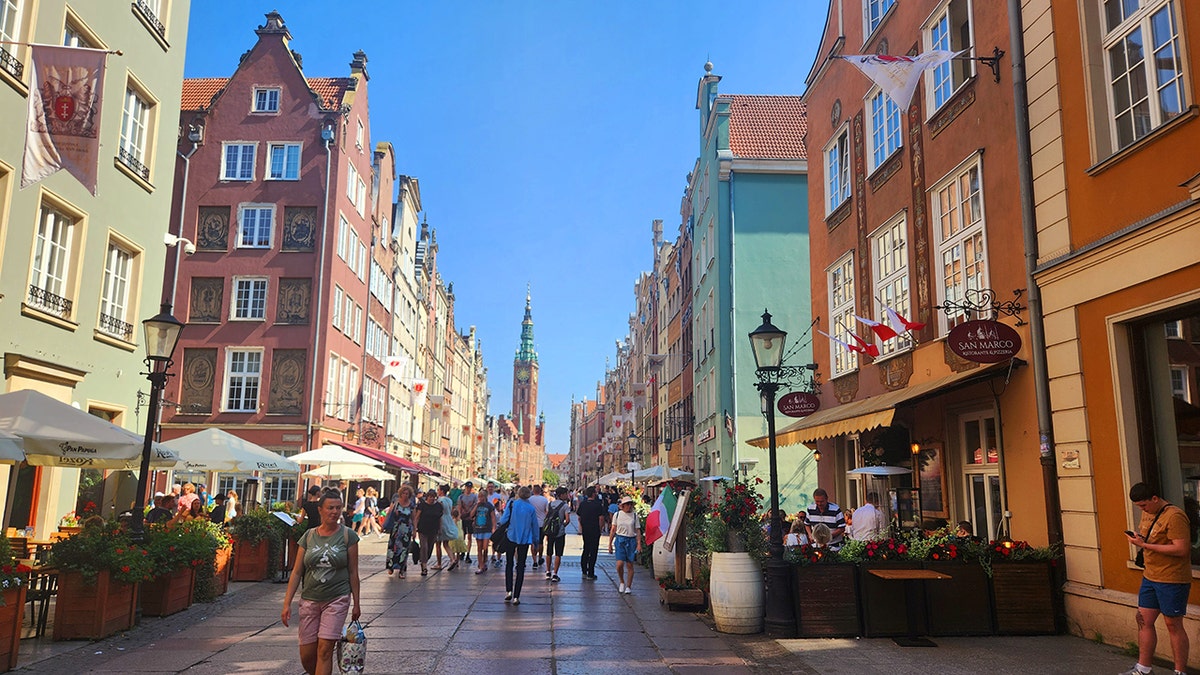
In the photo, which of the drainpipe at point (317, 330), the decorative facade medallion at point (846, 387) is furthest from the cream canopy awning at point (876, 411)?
the drainpipe at point (317, 330)

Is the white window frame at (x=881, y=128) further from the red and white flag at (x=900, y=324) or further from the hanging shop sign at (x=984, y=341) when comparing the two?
the hanging shop sign at (x=984, y=341)

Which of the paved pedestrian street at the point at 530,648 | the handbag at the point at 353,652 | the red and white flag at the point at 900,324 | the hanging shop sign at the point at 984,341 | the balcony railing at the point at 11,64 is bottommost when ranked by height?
the paved pedestrian street at the point at 530,648

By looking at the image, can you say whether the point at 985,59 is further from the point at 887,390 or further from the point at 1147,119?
the point at 887,390

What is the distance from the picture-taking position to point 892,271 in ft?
51.0

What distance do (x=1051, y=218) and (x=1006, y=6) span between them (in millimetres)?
3180

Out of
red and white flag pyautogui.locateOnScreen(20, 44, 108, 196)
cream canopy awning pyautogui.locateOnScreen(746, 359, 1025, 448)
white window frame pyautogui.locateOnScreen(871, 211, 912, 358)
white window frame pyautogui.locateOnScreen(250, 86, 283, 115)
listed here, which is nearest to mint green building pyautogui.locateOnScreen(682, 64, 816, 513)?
cream canopy awning pyautogui.locateOnScreen(746, 359, 1025, 448)

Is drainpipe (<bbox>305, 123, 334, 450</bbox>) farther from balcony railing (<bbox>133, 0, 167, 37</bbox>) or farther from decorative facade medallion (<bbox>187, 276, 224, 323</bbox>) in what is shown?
balcony railing (<bbox>133, 0, 167, 37</bbox>)

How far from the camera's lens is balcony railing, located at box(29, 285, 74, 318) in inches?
Result: 563

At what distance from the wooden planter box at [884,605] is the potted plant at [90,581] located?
27.3ft

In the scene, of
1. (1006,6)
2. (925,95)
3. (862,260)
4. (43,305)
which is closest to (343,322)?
(43,305)

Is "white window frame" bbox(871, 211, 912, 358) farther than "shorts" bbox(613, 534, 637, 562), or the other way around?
"shorts" bbox(613, 534, 637, 562)

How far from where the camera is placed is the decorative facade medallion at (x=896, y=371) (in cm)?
1438

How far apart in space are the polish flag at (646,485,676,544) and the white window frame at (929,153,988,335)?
5174 millimetres

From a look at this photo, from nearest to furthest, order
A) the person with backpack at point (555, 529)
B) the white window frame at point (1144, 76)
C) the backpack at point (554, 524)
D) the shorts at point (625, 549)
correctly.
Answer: the white window frame at point (1144, 76), the shorts at point (625, 549), the backpack at point (554, 524), the person with backpack at point (555, 529)
